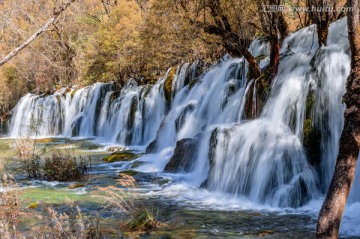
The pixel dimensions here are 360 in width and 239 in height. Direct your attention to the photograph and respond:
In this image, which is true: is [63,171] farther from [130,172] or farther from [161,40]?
[161,40]

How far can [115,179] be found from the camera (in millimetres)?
12945

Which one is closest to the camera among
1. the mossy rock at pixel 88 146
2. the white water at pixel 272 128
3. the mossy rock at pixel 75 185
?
the white water at pixel 272 128

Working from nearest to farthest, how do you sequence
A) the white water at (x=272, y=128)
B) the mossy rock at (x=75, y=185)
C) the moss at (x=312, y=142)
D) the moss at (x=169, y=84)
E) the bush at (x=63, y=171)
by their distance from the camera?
the white water at (x=272, y=128) < the moss at (x=312, y=142) < the mossy rock at (x=75, y=185) < the bush at (x=63, y=171) < the moss at (x=169, y=84)

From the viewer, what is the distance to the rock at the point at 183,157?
1366cm

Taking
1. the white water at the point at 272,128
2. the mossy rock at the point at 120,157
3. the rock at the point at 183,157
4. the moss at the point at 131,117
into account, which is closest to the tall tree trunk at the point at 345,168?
the white water at the point at 272,128

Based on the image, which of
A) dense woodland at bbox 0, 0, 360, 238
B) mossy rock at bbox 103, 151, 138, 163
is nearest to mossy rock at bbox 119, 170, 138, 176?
mossy rock at bbox 103, 151, 138, 163

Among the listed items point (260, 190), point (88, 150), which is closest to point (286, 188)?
point (260, 190)

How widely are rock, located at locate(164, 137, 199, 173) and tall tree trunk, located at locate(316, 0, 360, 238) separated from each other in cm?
901

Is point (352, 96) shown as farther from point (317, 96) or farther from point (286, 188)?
point (317, 96)

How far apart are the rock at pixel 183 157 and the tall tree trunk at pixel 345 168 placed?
901 centimetres

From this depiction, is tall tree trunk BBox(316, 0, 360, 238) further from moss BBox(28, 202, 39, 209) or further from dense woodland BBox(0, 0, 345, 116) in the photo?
moss BBox(28, 202, 39, 209)

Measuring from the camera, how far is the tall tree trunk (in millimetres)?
4500

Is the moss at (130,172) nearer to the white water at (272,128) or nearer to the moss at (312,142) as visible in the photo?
the white water at (272,128)

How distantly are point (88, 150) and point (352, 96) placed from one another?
61.7 ft
